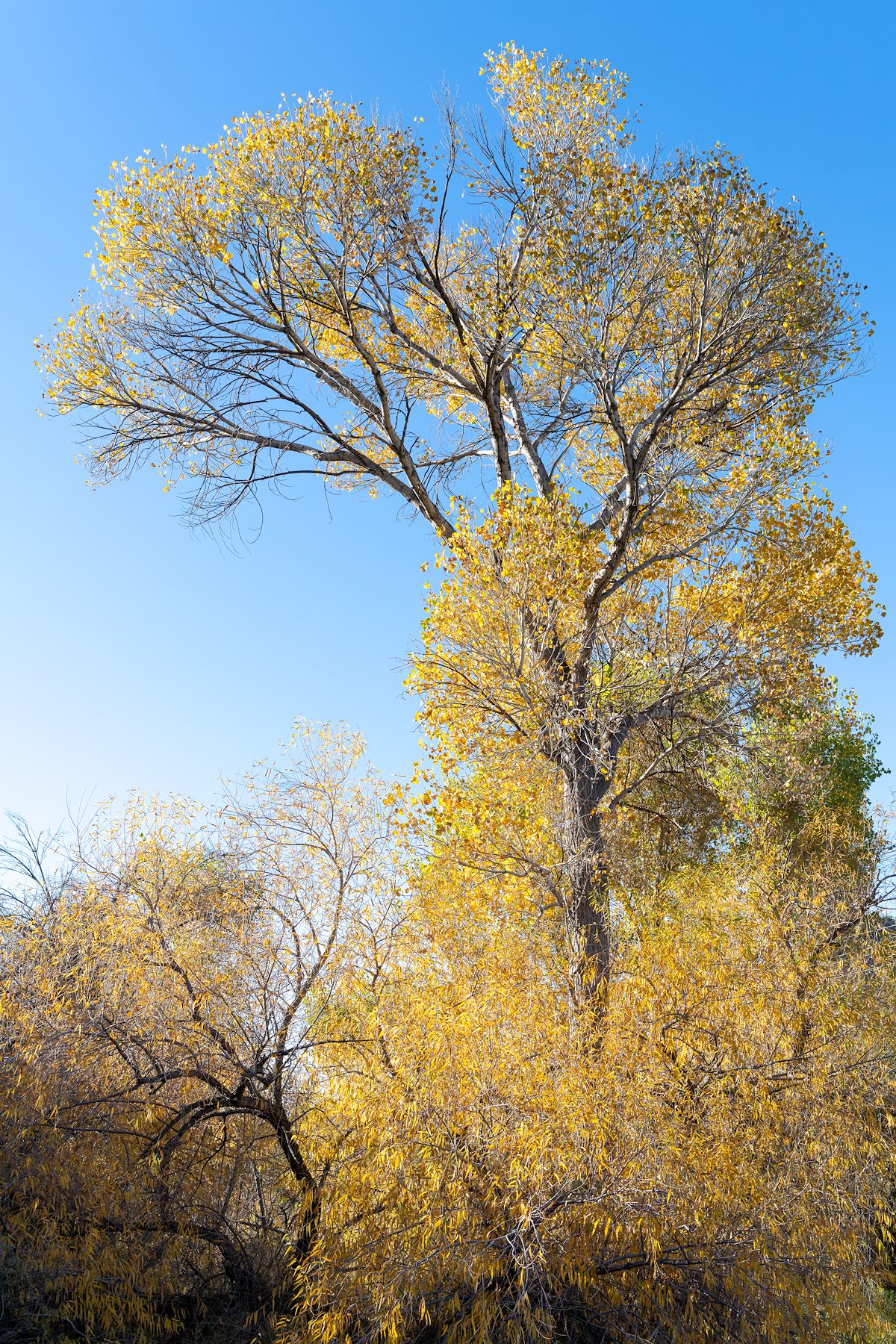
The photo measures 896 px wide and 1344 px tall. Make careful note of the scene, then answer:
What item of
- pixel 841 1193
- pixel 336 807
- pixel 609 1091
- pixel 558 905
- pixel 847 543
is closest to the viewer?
pixel 609 1091

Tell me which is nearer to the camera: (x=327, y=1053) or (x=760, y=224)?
(x=327, y=1053)

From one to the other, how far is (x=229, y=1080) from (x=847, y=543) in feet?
29.2

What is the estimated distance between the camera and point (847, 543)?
10781 mm

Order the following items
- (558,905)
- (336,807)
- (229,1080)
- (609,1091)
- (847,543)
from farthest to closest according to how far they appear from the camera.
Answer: (847,543)
(558,905)
(336,807)
(229,1080)
(609,1091)

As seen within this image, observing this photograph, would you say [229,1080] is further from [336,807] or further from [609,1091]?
[609,1091]

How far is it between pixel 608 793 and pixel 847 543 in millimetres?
4197

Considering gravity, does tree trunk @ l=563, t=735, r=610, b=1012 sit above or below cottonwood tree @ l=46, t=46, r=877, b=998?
below

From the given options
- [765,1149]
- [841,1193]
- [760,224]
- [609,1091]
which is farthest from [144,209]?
[841,1193]

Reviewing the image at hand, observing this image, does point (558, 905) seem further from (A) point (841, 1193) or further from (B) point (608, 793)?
(A) point (841, 1193)

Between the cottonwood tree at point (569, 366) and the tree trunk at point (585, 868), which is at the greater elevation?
the cottonwood tree at point (569, 366)

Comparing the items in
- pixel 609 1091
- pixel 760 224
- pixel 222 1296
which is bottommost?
pixel 222 1296

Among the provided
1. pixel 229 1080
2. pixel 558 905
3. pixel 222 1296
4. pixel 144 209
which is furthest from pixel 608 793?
pixel 144 209

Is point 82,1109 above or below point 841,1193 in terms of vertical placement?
above

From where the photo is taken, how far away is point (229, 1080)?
7.50 metres
